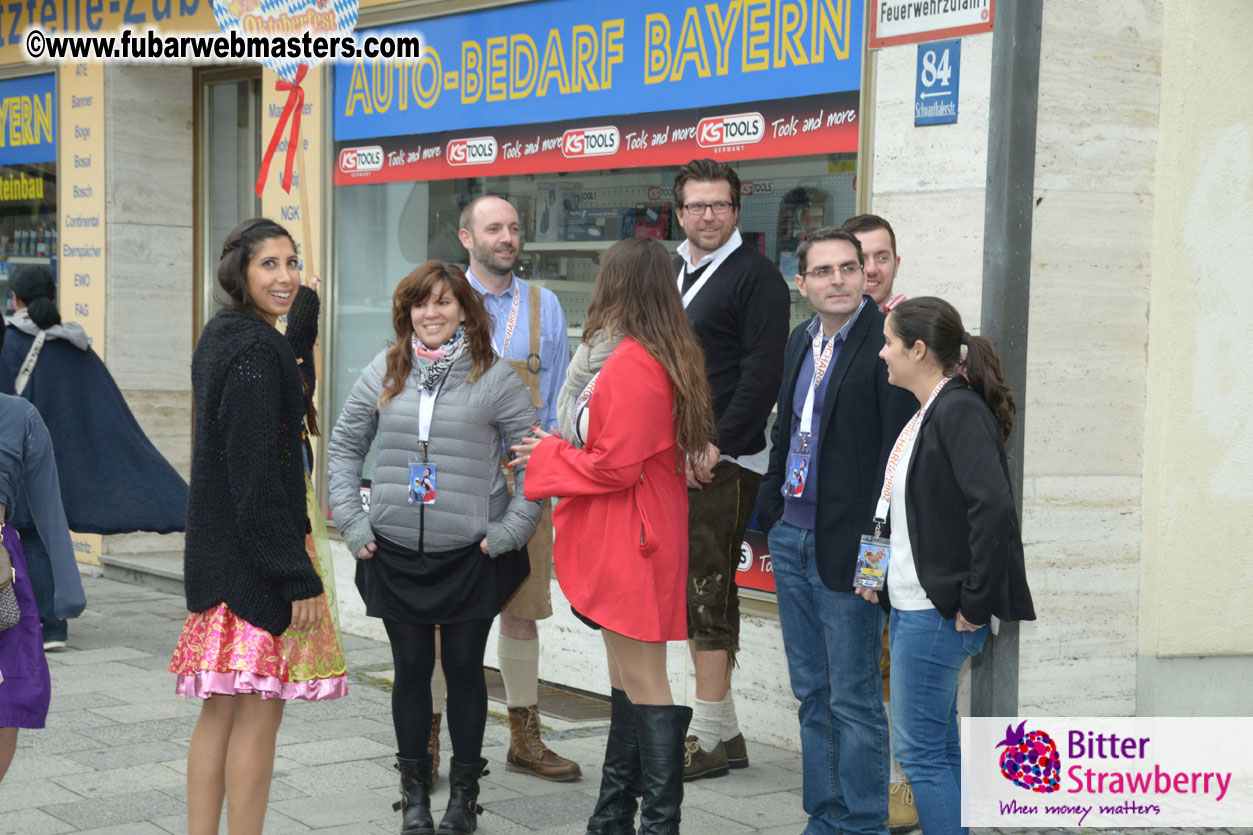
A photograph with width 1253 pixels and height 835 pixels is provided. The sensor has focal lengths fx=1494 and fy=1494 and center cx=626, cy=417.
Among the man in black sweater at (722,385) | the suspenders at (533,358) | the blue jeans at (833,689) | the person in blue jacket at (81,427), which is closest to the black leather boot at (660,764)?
the blue jeans at (833,689)

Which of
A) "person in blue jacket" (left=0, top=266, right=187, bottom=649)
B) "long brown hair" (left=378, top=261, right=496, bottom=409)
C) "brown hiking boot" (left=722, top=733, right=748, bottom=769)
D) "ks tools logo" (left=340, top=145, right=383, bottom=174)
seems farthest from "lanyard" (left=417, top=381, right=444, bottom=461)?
"ks tools logo" (left=340, top=145, right=383, bottom=174)

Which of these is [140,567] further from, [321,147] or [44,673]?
[44,673]

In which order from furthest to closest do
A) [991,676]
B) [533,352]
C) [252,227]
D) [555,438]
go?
1. [533,352]
2. [991,676]
3. [555,438]
4. [252,227]

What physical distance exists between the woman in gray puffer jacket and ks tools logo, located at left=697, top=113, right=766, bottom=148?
2.08m

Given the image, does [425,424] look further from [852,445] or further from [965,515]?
[965,515]

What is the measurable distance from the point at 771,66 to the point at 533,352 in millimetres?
1752

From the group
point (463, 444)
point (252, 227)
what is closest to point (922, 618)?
point (463, 444)

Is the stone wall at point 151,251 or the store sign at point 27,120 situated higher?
the store sign at point 27,120

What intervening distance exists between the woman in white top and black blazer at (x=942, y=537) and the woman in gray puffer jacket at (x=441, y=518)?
1.30 meters

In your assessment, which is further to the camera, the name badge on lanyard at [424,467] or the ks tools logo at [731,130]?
the ks tools logo at [731,130]

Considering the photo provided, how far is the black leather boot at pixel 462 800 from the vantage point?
15.5 ft

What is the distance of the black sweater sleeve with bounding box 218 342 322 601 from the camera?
3678 mm

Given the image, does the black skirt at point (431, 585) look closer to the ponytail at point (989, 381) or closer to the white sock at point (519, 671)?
the white sock at point (519, 671)

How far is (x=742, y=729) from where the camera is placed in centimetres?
622
